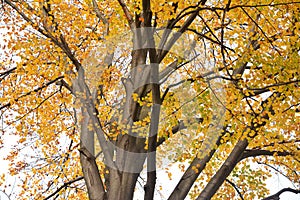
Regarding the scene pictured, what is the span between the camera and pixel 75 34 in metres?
11.0

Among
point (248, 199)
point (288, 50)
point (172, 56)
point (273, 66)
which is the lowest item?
point (248, 199)

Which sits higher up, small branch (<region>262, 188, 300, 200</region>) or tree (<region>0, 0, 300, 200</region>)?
tree (<region>0, 0, 300, 200</region>)

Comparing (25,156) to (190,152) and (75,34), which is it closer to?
(75,34)

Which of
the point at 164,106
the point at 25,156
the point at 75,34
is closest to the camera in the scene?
the point at 164,106

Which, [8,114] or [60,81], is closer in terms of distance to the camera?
[60,81]

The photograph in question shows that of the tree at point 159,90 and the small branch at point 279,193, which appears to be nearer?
the tree at point 159,90

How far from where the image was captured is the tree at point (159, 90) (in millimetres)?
7793

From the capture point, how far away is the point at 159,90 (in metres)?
7.11

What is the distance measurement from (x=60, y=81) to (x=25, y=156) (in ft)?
9.80

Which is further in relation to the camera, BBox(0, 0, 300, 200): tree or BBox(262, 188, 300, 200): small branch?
BBox(262, 188, 300, 200): small branch

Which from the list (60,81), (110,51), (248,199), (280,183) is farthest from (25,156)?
(280,183)

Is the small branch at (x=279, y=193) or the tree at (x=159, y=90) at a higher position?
the tree at (x=159, y=90)

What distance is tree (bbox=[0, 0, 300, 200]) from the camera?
7793 millimetres

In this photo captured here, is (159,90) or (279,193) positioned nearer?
(159,90)
